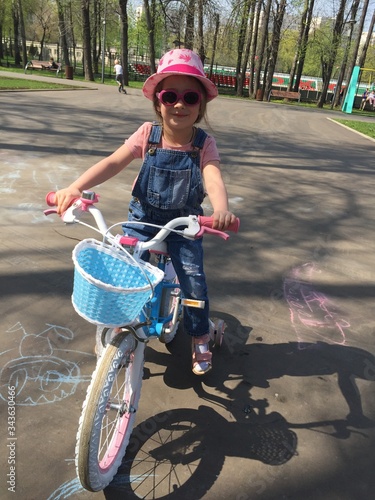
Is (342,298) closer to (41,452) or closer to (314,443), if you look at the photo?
(314,443)

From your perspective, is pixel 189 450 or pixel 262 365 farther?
pixel 262 365

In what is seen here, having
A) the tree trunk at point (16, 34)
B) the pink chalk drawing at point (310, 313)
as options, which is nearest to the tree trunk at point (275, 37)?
the tree trunk at point (16, 34)

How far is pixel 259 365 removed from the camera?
264 centimetres

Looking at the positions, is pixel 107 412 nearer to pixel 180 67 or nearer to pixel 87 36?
pixel 180 67

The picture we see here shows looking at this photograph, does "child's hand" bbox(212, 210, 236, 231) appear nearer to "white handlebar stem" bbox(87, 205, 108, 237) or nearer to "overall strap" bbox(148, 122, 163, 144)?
"white handlebar stem" bbox(87, 205, 108, 237)

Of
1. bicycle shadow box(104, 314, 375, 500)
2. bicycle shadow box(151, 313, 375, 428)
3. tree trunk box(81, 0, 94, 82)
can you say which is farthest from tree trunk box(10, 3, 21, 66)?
bicycle shadow box(104, 314, 375, 500)

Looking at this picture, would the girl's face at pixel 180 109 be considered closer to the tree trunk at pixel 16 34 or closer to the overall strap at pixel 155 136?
the overall strap at pixel 155 136

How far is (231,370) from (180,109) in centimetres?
158

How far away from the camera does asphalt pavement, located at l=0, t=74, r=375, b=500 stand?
187 cm

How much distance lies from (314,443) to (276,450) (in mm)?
222

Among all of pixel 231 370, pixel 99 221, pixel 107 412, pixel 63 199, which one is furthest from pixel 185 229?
pixel 231 370

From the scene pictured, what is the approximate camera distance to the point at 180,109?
207cm

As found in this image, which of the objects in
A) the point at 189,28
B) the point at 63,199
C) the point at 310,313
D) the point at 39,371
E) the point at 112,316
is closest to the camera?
the point at 112,316

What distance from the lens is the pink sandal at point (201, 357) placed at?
2395 mm
